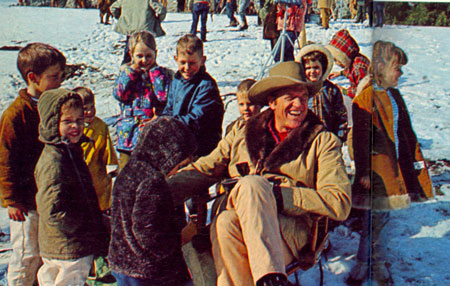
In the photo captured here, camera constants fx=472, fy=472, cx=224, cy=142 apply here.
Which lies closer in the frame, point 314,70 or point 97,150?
point 97,150

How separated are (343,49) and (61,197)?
2.19m

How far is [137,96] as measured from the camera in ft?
9.91

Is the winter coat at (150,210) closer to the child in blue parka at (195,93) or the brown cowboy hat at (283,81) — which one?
the brown cowboy hat at (283,81)

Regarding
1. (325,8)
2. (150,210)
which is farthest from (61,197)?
(325,8)

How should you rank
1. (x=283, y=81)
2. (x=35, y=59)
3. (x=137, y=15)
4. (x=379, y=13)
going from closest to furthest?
(x=379, y=13)
(x=283, y=81)
(x=35, y=59)
(x=137, y=15)

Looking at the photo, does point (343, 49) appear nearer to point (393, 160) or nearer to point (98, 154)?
point (393, 160)

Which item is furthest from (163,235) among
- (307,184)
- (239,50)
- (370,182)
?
(239,50)

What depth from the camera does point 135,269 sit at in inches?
A: 78.2

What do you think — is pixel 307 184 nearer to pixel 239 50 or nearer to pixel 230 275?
pixel 230 275

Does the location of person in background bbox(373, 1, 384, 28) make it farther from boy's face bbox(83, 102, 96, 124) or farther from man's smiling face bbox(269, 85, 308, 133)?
boy's face bbox(83, 102, 96, 124)

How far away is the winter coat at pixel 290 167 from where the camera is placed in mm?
2102

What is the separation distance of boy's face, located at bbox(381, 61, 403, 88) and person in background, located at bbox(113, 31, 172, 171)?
58.5 inches

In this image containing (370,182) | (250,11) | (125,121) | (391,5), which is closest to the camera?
(391,5)

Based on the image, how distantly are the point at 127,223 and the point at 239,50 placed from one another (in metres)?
5.66
